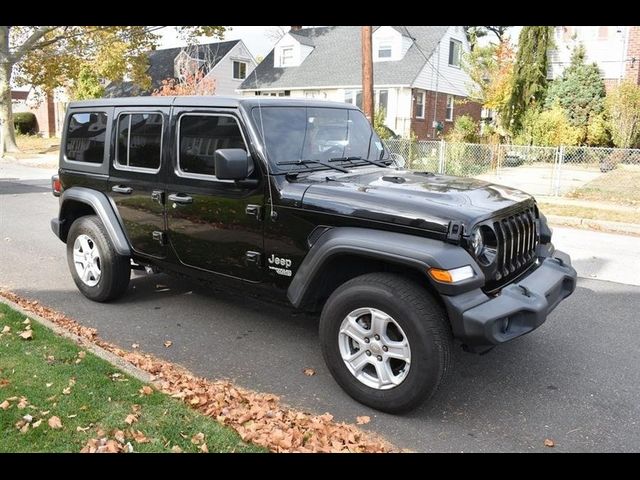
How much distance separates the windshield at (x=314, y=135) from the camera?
4.38m

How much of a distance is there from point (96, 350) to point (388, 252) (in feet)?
7.47

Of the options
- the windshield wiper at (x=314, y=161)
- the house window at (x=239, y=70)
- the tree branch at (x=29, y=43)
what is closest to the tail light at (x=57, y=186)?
the windshield wiper at (x=314, y=161)

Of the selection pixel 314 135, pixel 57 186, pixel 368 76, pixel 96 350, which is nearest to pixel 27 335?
pixel 96 350

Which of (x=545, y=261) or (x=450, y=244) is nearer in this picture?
(x=450, y=244)

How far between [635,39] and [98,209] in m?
24.0

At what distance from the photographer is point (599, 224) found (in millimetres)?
10516

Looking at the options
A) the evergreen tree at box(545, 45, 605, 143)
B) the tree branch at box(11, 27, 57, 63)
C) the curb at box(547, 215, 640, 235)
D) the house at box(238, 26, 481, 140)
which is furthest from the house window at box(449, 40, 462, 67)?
the curb at box(547, 215, 640, 235)

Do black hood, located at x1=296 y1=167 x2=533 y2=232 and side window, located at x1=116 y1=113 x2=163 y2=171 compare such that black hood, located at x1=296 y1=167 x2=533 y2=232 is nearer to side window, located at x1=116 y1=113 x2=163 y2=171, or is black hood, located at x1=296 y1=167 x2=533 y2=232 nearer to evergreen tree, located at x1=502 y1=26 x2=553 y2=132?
side window, located at x1=116 y1=113 x2=163 y2=171

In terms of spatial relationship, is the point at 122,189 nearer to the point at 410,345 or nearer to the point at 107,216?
the point at 107,216
